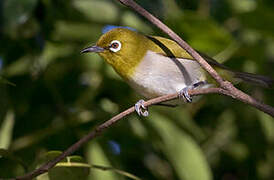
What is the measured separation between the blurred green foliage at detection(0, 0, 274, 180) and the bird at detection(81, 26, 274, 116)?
0.64ft

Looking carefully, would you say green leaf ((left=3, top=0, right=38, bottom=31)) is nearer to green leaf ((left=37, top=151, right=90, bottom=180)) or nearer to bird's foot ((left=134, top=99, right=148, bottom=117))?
bird's foot ((left=134, top=99, right=148, bottom=117))

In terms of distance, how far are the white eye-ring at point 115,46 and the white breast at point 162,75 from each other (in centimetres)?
16

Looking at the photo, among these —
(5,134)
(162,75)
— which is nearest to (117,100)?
(162,75)

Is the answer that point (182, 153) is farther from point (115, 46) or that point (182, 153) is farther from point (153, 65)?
point (115, 46)

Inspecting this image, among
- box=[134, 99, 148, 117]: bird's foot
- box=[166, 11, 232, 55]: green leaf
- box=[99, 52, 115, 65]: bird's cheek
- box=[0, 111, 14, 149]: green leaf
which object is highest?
box=[166, 11, 232, 55]: green leaf

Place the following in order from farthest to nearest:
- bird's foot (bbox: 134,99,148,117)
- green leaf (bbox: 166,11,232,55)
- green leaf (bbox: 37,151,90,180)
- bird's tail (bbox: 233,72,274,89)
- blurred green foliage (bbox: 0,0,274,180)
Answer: green leaf (bbox: 166,11,232,55) < blurred green foliage (bbox: 0,0,274,180) < bird's tail (bbox: 233,72,274,89) < bird's foot (bbox: 134,99,148,117) < green leaf (bbox: 37,151,90,180)

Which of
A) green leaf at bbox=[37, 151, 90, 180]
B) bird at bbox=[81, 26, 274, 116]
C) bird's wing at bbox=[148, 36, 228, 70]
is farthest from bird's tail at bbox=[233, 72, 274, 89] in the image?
green leaf at bbox=[37, 151, 90, 180]

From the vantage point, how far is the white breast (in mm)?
2742

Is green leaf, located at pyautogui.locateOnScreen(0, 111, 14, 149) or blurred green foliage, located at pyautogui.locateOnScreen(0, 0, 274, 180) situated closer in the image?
green leaf, located at pyautogui.locateOnScreen(0, 111, 14, 149)

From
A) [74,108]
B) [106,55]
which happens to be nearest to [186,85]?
[106,55]

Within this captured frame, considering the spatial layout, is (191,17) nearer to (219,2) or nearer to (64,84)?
(219,2)

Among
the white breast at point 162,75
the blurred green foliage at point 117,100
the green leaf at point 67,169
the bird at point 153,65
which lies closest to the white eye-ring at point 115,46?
the bird at point 153,65

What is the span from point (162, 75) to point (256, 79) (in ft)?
1.63

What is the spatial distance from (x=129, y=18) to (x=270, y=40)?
44.0 inches
